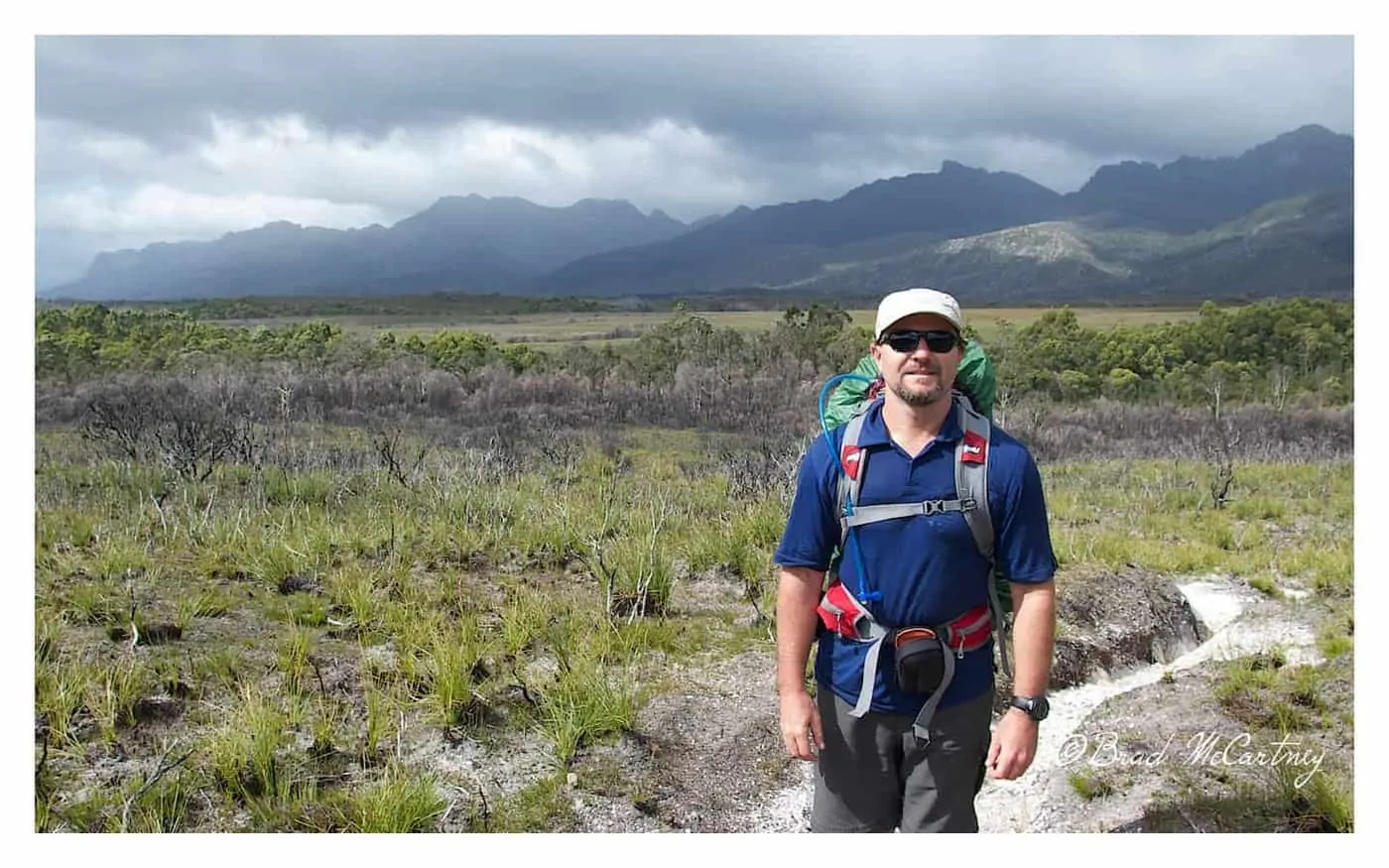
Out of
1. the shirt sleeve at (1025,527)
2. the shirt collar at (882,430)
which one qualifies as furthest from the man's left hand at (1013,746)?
the shirt collar at (882,430)

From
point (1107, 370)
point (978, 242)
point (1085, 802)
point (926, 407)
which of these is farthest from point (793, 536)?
point (978, 242)

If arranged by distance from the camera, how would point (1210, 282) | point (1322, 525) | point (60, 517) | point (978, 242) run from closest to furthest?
1. point (60, 517)
2. point (1322, 525)
3. point (978, 242)
4. point (1210, 282)

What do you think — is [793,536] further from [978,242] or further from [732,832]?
[978,242]

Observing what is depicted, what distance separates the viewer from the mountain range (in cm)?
2942

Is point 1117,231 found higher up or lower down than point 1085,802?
higher up

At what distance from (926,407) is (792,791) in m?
2.02

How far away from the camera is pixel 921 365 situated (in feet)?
6.10

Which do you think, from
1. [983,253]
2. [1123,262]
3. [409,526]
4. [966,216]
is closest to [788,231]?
[966,216]

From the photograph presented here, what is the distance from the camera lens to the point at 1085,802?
336cm

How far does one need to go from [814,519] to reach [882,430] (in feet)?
0.81

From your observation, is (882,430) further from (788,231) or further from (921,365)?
(788,231)

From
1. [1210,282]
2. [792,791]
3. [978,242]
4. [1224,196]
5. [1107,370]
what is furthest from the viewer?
[1224,196]

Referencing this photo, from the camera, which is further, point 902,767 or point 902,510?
point 902,767

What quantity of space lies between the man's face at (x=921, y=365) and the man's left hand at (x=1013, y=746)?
2.31 feet
